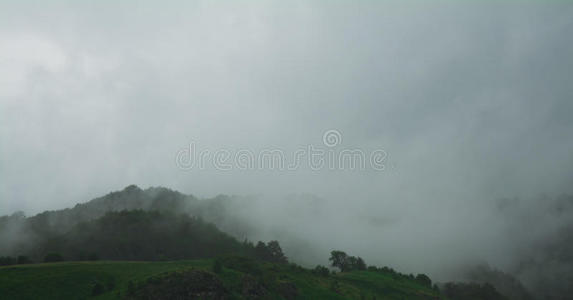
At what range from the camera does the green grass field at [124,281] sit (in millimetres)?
50188

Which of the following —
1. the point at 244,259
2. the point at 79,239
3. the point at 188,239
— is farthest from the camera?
the point at 188,239

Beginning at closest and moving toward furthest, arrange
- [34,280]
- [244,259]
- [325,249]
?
[34,280] → [244,259] → [325,249]

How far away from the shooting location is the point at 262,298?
176ft

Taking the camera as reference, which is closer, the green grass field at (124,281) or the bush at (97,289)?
the green grass field at (124,281)

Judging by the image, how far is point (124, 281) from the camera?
55.8m

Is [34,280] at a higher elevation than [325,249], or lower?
lower

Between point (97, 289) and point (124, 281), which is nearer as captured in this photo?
point (97, 289)

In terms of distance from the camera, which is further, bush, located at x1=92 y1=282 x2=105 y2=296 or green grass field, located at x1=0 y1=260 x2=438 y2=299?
bush, located at x1=92 y1=282 x2=105 y2=296

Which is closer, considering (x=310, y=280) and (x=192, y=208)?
(x=310, y=280)

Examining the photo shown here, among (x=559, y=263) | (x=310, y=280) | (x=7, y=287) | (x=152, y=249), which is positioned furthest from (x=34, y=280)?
(x=559, y=263)

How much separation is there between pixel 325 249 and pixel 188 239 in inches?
2983

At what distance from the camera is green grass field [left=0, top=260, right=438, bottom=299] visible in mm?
50188

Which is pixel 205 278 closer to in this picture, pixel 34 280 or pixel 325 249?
pixel 34 280

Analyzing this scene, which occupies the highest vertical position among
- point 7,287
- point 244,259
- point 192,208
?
point 192,208
